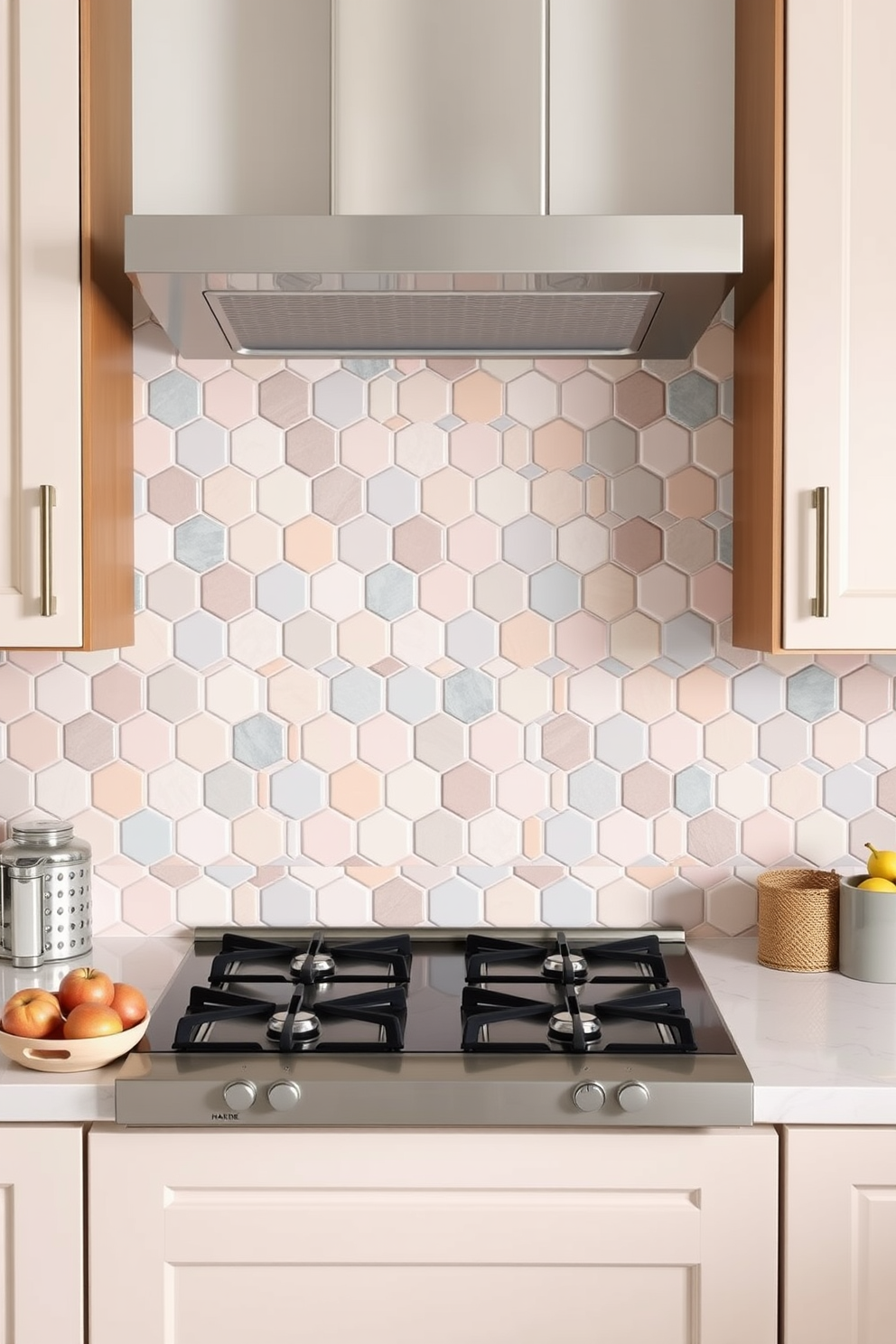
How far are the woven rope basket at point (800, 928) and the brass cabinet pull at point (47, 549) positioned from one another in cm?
122

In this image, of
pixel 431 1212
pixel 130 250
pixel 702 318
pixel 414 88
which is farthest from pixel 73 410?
pixel 431 1212

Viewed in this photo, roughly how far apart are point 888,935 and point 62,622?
1343mm

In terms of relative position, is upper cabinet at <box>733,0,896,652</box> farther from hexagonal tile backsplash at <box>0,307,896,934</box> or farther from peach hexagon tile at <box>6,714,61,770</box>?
peach hexagon tile at <box>6,714,61,770</box>

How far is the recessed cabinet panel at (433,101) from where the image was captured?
1747mm

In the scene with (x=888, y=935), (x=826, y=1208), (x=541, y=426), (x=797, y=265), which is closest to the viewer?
(x=826, y=1208)

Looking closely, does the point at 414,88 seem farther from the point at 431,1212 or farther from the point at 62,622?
the point at 431,1212

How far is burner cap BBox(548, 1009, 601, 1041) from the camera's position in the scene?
61.8 inches

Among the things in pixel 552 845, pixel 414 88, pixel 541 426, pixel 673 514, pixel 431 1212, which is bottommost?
pixel 431 1212

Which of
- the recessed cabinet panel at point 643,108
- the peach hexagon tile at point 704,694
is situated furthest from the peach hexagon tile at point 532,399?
the peach hexagon tile at point 704,694

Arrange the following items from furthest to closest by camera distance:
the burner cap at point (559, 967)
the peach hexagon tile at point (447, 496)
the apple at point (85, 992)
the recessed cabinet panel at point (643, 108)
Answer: the peach hexagon tile at point (447, 496)
the recessed cabinet panel at point (643, 108)
the burner cap at point (559, 967)
the apple at point (85, 992)

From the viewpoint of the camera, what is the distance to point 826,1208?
146cm

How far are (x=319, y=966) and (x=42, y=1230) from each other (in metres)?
0.55

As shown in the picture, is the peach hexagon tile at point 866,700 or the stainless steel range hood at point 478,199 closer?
the stainless steel range hood at point 478,199

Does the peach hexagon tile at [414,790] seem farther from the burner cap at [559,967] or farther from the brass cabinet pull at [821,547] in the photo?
the brass cabinet pull at [821,547]
